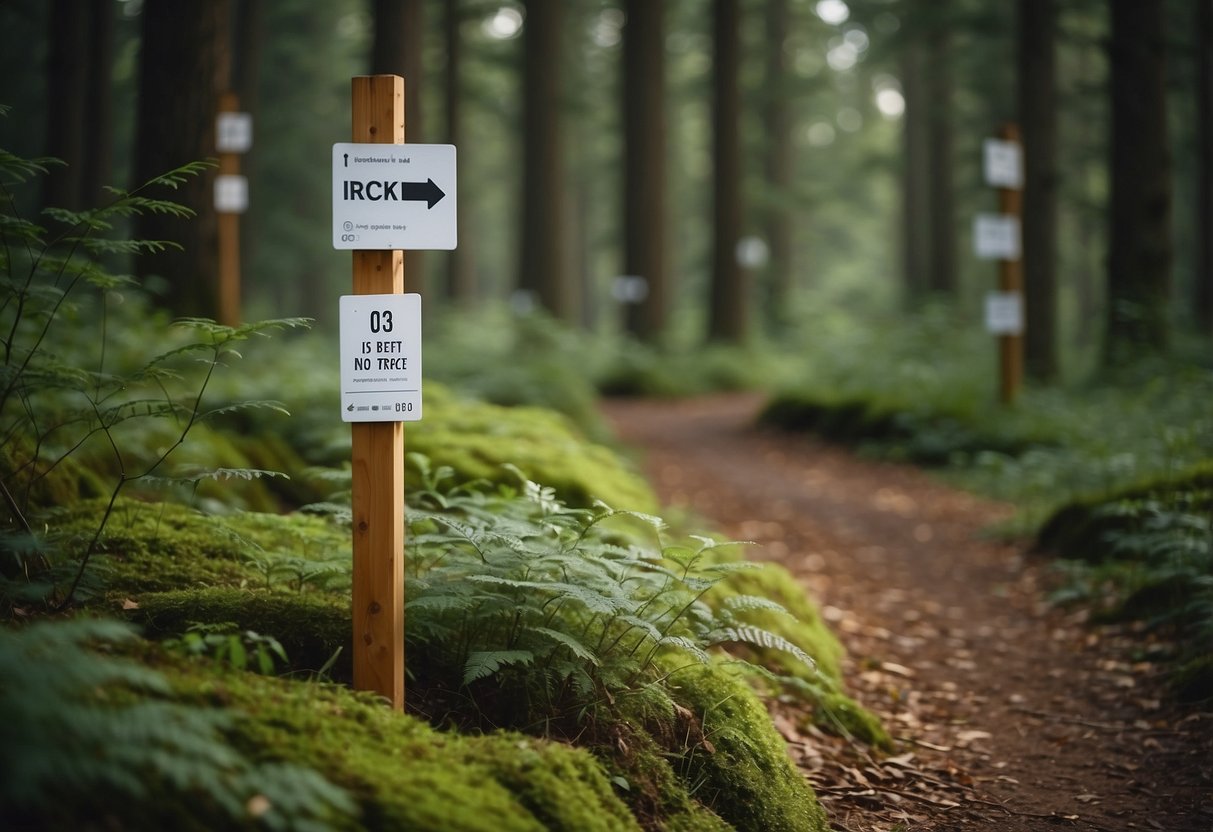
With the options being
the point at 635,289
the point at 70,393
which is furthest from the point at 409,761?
the point at 635,289

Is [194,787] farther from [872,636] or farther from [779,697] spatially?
[872,636]

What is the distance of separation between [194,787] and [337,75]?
32.3m

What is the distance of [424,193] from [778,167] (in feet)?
101

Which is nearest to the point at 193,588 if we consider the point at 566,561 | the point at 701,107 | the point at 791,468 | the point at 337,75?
the point at 566,561

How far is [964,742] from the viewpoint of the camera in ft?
15.9

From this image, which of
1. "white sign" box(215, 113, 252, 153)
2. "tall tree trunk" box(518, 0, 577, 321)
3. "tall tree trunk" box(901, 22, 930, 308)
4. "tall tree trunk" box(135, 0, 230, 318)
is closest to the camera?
"tall tree trunk" box(135, 0, 230, 318)

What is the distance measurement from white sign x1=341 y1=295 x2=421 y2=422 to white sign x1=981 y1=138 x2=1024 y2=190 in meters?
9.54

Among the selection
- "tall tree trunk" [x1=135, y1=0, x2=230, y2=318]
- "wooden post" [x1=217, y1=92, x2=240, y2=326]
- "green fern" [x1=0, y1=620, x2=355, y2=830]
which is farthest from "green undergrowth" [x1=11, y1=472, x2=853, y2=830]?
"wooden post" [x1=217, y1=92, x2=240, y2=326]

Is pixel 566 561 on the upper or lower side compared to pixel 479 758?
upper

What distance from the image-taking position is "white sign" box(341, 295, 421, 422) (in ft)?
10.9

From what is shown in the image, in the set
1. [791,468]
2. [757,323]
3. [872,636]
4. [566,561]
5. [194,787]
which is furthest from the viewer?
[757,323]

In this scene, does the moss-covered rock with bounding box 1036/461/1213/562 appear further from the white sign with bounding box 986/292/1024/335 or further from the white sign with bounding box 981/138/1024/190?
the white sign with bounding box 981/138/1024/190

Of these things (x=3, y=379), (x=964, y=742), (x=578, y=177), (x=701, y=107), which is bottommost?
(x=964, y=742)

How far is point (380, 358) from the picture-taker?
3.38 m
